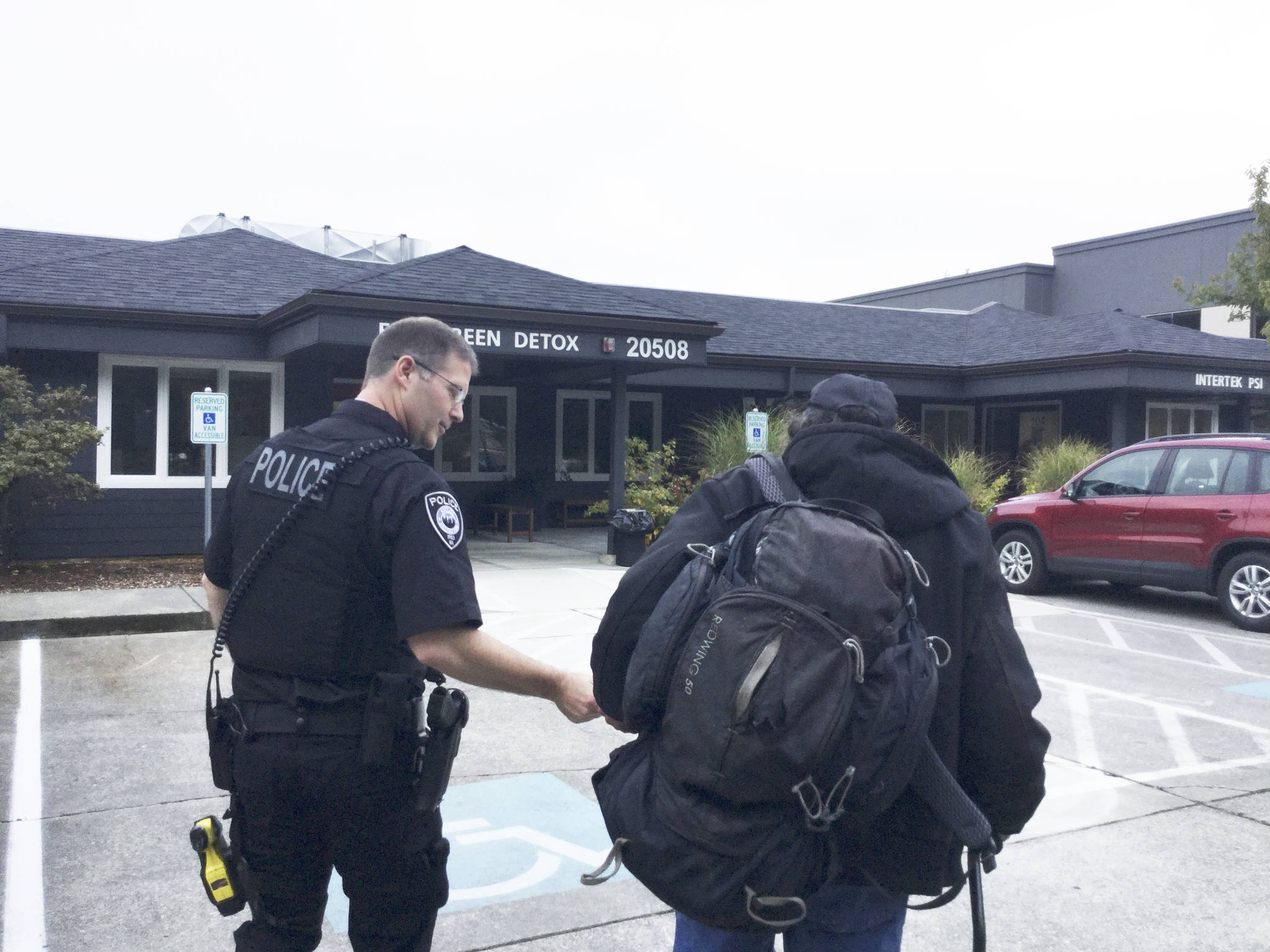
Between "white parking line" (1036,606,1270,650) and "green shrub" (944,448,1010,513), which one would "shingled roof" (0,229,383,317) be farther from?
"white parking line" (1036,606,1270,650)

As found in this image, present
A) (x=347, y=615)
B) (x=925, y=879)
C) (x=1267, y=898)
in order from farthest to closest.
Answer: (x=1267, y=898), (x=347, y=615), (x=925, y=879)

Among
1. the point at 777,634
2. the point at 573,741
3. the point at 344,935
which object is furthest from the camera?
the point at 573,741

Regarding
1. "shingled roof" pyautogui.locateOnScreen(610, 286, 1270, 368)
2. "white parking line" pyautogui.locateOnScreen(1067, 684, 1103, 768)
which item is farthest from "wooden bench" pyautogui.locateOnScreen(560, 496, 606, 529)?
"white parking line" pyautogui.locateOnScreen(1067, 684, 1103, 768)

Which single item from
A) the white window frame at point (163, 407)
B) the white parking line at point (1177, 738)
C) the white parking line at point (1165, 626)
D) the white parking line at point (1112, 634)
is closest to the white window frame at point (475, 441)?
the white window frame at point (163, 407)

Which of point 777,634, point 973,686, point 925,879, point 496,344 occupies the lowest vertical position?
point 925,879

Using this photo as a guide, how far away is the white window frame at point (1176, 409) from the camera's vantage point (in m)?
21.7

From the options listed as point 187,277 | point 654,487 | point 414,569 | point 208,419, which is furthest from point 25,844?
point 187,277

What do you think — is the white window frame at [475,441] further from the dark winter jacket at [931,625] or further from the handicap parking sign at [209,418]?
the dark winter jacket at [931,625]

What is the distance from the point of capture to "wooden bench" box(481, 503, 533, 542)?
16938mm

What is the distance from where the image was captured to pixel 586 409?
781 inches

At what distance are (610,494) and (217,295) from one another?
597cm

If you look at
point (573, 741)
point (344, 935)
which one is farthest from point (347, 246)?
point (344, 935)

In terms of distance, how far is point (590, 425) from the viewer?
1986 centimetres

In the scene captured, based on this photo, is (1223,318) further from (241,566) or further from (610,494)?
(241,566)
